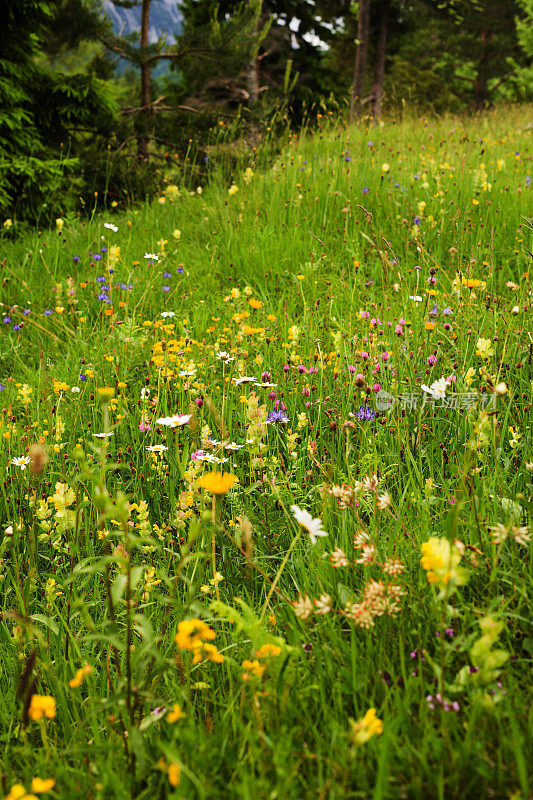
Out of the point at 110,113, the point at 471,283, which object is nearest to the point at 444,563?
the point at 471,283

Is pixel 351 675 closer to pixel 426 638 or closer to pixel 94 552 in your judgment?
pixel 426 638

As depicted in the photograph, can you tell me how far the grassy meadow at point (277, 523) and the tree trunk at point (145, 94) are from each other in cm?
348

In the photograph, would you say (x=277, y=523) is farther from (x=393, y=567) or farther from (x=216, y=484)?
(x=216, y=484)

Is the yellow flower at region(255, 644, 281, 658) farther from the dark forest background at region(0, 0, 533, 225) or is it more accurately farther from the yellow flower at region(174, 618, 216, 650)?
the dark forest background at region(0, 0, 533, 225)

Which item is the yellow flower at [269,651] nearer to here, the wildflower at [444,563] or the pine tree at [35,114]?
the wildflower at [444,563]

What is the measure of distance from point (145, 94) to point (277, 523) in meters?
7.08

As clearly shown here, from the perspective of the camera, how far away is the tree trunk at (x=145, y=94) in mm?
6660

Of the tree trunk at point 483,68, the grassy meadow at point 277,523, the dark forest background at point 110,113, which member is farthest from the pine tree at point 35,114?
the tree trunk at point 483,68

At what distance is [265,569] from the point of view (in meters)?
1.42

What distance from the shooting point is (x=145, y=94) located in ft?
22.6

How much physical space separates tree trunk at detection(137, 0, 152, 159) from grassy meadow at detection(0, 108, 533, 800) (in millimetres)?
3482

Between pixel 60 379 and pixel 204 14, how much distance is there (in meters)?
13.8

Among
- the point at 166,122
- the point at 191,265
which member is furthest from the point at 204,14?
the point at 191,265

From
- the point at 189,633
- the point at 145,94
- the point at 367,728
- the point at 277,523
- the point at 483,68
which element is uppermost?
the point at 483,68
